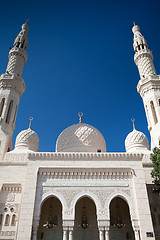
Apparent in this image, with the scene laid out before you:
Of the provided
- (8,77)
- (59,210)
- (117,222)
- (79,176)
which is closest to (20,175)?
(59,210)

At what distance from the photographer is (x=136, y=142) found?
13758mm

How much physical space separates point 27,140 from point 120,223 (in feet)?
24.7

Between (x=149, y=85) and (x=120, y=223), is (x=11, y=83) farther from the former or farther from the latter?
(x=120, y=223)

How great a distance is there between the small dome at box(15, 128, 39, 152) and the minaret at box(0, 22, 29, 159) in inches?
23.2

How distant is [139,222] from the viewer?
8.43 metres

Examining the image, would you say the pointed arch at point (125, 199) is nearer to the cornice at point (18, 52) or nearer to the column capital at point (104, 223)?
the column capital at point (104, 223)

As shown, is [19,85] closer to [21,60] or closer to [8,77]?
[8,77]

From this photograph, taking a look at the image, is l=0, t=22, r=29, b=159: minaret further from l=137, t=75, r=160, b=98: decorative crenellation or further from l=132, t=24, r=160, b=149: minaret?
l=132, t=24, r=160, b=149: minaret

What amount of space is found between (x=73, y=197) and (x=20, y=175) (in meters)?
3.66

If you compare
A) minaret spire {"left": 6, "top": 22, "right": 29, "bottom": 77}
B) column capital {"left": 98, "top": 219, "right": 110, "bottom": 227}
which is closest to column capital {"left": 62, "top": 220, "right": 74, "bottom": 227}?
column capital {"left": 98, "top": 219, "right": 110, "bottom": 227}

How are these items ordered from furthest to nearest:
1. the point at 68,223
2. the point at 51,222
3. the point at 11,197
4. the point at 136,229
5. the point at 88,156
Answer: the point at 88,156
the point at 11,197
the point at 51,222
the point at 68,223
the point at 136,229

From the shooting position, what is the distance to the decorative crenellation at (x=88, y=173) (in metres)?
9.70

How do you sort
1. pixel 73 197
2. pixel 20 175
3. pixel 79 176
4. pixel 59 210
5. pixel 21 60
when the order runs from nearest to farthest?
1. pixel 73 197
2. pixel 79 176
3. pixel 59 210
4. pixel 20 175
5. pixel 21 60

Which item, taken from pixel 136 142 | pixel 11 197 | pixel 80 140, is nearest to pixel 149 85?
pixel 136 142
